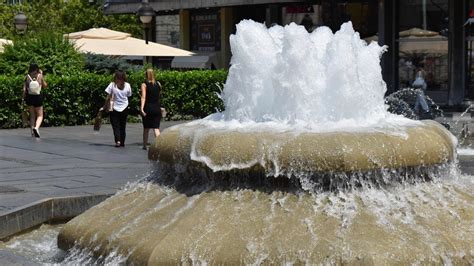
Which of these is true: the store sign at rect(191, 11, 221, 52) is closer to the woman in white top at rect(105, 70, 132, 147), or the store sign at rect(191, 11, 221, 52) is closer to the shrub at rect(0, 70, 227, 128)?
the shrub at rect(0, 70, 227, 128)

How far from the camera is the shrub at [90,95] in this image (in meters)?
21.3

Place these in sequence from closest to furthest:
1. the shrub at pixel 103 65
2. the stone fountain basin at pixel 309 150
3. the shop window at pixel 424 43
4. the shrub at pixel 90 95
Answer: the stone fountain basin at pixel 309 150 → the shrub at pixel 90 95 → the shrub at pixel 103 65 → the shop window at pixel 424 43

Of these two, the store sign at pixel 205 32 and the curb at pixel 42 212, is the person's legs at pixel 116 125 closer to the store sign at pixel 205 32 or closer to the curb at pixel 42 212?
the curb at pixel 42 212

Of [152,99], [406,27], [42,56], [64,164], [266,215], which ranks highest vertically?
[406,27]

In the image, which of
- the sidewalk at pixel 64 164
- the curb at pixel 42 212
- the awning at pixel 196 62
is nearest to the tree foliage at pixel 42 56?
the sidewalk at pixel 64 164

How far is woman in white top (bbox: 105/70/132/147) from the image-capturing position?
16533 mm

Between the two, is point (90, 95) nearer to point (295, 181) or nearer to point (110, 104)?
point (110, 104)

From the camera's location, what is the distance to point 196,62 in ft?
128

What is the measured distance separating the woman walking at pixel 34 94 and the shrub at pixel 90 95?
8.58 ft

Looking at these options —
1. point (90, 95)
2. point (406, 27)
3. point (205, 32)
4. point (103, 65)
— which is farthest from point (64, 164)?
point (205, 32)

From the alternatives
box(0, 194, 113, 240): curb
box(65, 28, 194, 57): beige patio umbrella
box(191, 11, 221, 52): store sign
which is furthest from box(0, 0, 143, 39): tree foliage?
box(0, 194, 113, 240): curb

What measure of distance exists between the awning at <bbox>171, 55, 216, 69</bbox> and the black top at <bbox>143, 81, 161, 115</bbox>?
72.7 ft

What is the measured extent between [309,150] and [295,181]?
0.90ft

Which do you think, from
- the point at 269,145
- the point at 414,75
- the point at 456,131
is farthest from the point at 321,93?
the point at 414,75
